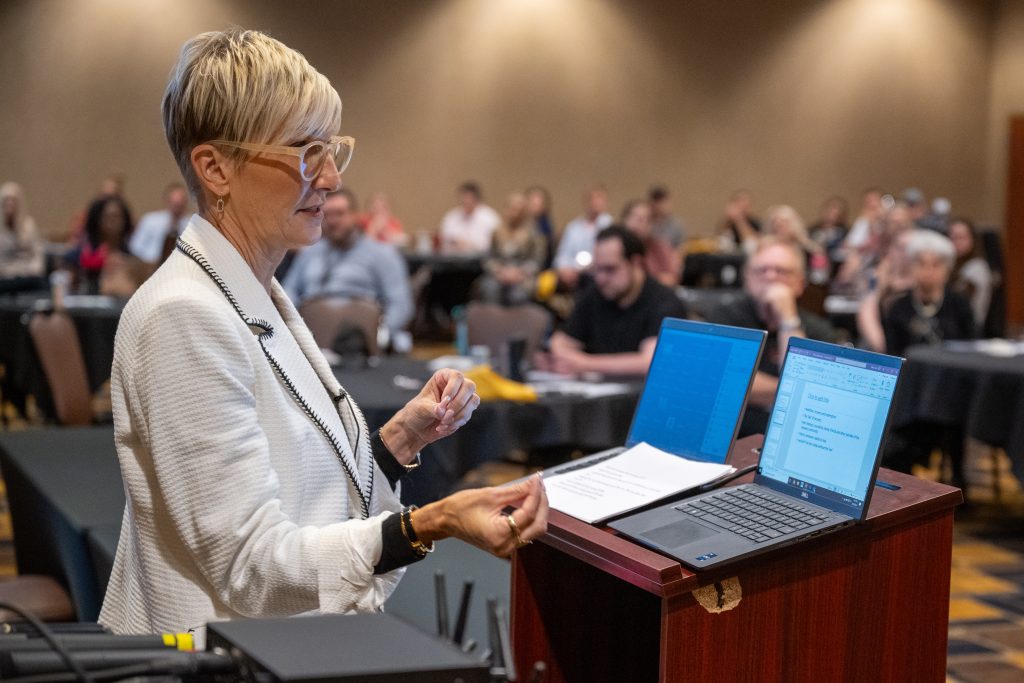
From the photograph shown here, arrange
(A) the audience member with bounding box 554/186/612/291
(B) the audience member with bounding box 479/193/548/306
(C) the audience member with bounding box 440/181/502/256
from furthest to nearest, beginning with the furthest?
(C) the audience member with bounding box 440/181/502/256 → (A) the audience member with bounding box 554/186/612/291 → (B) the audience member with bounding box 479/193/548/306

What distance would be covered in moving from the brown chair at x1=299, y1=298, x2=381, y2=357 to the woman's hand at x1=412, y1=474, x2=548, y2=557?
4288 mm

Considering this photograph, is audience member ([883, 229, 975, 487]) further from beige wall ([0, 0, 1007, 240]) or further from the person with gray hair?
beige wall ([0, 0, 1007, 240])

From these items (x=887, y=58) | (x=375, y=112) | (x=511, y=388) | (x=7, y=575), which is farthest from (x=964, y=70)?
(x=7, y=575)

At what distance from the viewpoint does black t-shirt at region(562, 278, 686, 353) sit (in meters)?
4.98

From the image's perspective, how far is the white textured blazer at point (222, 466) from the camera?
4.42 ft

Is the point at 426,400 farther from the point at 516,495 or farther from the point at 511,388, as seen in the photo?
the point at 511,388

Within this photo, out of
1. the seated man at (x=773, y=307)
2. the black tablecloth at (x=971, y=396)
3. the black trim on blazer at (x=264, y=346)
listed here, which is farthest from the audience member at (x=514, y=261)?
the black trim on blazer at (x=264, y=346)

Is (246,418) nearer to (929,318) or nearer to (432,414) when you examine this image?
(432,414)

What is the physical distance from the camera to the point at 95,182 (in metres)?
13.5

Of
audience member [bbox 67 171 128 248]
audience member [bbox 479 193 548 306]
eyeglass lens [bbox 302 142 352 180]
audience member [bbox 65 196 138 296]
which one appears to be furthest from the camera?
audience member [bbox 67 171 128 248]

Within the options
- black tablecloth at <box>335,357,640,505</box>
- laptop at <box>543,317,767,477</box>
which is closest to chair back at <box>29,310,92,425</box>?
black tablecloth at <box>335,357,640,505</box>

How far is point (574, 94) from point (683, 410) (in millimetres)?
13524

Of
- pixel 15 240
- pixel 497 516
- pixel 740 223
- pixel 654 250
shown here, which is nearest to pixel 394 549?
pixel 497 516

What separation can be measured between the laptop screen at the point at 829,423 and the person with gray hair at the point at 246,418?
42cm
